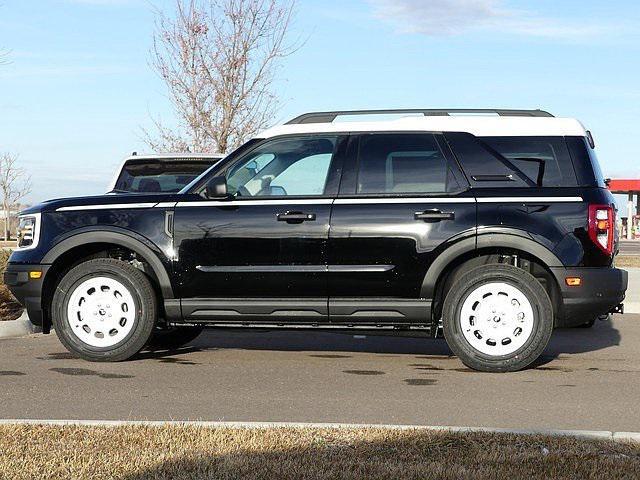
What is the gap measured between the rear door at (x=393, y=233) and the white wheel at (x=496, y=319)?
13.6 inches

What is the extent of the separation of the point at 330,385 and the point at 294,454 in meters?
2.46

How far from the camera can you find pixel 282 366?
27.1 ft

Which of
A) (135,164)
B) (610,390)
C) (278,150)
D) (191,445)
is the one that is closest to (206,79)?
(135,164)

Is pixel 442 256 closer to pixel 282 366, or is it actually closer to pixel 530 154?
→ pixel 530 154

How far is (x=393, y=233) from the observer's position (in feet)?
25.8

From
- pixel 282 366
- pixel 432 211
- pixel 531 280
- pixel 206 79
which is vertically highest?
pixel 206 79

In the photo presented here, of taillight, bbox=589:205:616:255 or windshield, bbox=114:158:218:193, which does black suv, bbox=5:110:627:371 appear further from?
windshield, bbox=114:158:218:193

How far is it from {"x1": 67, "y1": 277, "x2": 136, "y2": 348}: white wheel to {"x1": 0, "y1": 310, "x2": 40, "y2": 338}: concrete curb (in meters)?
2.23

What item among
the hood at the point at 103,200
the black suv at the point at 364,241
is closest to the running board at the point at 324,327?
the black suv at the point at 364,241

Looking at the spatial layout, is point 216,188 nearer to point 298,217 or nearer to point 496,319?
point 298,217

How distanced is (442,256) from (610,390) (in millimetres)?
1588

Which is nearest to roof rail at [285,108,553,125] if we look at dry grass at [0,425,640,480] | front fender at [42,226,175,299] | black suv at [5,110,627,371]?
black suv at [5,110,627,371]

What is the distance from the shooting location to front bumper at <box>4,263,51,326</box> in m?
8.41

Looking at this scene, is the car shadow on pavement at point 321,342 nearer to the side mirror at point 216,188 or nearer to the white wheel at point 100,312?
the white wheel at point 100,312
